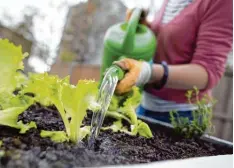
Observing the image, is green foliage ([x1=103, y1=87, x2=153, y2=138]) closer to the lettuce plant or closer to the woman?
the woman

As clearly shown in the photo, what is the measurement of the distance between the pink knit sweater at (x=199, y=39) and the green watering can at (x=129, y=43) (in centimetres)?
16

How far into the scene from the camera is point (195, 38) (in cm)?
117

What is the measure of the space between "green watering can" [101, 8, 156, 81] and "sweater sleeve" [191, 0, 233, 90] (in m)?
0.17

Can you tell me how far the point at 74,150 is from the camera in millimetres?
416

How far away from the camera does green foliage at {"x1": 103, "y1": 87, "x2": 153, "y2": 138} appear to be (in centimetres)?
65

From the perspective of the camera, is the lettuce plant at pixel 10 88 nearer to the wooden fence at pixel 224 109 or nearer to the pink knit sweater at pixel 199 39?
the pink knit sweater at pixel 199 39

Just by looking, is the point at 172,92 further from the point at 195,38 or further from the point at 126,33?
the point at 126,33

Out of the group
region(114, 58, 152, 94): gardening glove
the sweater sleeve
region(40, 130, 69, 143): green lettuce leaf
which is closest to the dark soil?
region(40, 130, 69, 143): green lettuce leaf

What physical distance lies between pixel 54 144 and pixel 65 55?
4.84 metres

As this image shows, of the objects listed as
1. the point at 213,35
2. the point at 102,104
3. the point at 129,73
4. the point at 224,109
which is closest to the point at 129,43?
the point at 129,73

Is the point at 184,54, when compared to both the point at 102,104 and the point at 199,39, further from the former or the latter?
the point at 102,104

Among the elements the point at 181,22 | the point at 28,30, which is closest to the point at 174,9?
the point at 181,22

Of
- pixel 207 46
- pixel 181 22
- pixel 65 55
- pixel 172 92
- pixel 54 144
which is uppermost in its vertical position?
pixel 65 55

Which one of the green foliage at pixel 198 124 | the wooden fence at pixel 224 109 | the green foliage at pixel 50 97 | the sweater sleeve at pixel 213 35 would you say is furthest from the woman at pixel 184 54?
the wooden fence at pixel 224 109
